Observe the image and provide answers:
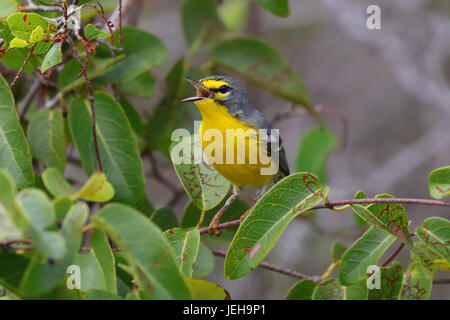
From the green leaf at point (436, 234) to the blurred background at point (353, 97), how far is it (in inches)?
103

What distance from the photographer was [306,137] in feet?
11.6

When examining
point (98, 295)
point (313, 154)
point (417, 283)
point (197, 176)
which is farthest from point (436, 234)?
point (313, 154)

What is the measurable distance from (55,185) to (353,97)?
527cm

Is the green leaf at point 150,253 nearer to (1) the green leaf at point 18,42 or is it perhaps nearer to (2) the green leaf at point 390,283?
(1) the green leaf at point 18,42

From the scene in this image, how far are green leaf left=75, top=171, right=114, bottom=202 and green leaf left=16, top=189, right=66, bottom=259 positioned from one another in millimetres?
149

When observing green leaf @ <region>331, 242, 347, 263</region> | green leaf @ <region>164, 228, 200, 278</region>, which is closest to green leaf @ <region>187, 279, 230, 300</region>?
green leaf @ <region>164, 228, 200, 278</region>

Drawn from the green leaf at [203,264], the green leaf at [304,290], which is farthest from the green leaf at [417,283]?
the green leaf at [203,264]

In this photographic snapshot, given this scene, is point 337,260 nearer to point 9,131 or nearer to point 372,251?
point 372,251

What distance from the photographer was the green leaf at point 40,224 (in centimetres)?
112

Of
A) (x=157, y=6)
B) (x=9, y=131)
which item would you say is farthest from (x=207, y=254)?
(x=157, y=6)

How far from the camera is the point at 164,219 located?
2158 mm

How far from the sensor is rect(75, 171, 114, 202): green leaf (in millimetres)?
1296

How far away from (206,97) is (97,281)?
4.59 ft
